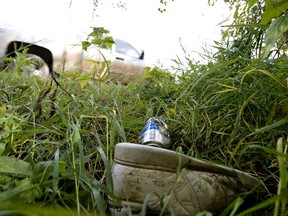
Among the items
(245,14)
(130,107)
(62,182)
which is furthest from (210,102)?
(62,182)

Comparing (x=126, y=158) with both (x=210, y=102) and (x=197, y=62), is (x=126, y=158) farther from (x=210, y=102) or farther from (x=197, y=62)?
(x=197, y=62)

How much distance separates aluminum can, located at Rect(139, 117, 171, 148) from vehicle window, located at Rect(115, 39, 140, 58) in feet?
16.2

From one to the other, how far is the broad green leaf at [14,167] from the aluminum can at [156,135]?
358mm

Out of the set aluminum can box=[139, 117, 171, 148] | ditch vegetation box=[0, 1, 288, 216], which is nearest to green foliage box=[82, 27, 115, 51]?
ditch vegetation box=[0, 1, 288, 216]

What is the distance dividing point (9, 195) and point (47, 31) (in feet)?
12.9

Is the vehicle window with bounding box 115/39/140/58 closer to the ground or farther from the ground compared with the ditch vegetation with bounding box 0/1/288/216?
farther from the ground

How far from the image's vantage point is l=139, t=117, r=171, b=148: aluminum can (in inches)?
33.2

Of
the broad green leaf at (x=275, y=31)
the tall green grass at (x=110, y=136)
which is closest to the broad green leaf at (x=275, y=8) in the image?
the broad green leaf at (x=275, y=31)

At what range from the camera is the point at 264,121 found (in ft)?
3.07

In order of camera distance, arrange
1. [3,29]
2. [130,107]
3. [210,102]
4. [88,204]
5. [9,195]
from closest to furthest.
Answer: [9,195]
[88,204]
[210,102]
[130,107]
[3,29]

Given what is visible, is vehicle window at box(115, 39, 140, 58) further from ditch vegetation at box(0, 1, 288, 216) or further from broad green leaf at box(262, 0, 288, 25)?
broad green leaf at box(262, 0, 288, 25)

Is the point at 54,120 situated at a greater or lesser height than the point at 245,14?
lesser

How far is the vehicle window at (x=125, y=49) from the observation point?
5820 millimetres

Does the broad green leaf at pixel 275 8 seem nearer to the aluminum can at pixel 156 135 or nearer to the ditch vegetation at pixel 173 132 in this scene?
the ditch vegetation at pixel 173 132
